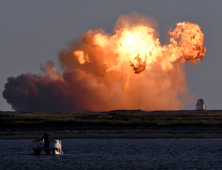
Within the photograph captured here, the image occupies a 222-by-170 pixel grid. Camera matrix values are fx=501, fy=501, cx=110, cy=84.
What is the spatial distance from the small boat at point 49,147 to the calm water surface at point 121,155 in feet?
4.05

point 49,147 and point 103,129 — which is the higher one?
point 103,129

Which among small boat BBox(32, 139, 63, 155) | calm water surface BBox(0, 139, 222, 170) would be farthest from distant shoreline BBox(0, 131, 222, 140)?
small boat BBox(32, 139, 63, 155)

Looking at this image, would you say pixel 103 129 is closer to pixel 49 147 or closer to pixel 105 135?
pixel 105 135

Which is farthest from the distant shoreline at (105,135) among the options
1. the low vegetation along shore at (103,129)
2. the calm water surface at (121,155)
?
the calm water surface at (121,155)

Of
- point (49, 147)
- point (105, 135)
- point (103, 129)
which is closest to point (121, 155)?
point (49, 147)

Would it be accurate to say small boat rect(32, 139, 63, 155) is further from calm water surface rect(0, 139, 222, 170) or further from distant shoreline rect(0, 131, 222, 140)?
distant shoreline rect(0, 131, 222, 140)

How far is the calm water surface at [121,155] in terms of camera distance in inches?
2594

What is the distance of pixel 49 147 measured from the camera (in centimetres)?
7662

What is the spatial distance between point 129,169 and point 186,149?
24748mm

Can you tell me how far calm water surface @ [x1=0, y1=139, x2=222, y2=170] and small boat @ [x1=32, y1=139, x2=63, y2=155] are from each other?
1235 millimetres

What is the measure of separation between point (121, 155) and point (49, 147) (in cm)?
1110

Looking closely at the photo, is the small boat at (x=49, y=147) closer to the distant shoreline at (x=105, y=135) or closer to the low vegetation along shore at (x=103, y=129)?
the distant shoreline at (x=105, y=135)

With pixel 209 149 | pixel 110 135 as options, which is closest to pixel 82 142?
pixel 110 135

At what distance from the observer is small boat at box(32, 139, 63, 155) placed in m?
75.9
